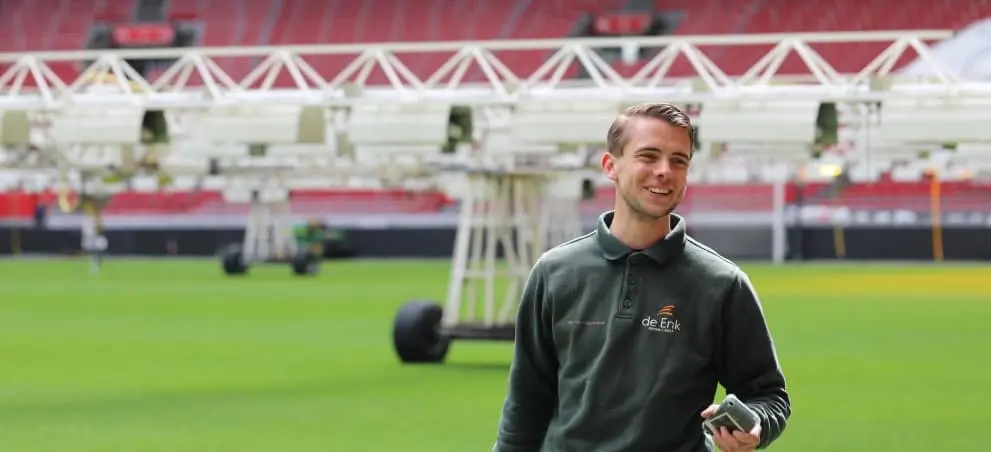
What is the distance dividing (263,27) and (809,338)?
4474cm

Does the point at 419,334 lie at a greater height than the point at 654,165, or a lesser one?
lesser

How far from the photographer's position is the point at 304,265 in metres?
46.6

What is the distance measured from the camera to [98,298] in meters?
35.4

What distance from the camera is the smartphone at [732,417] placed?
4375mm

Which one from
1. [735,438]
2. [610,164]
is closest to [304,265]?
[610,164]

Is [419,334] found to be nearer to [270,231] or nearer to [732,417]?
[732,417]

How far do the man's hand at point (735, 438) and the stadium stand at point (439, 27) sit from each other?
168 feet

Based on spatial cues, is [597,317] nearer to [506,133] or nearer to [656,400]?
[656,400]

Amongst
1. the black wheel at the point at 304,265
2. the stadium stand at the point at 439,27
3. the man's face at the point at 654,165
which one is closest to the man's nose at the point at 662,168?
the man's face at the point at 654,165

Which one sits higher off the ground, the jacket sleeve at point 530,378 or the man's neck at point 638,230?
the man's neck at point 638,230

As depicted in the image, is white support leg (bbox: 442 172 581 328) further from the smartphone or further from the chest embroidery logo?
the smartphone

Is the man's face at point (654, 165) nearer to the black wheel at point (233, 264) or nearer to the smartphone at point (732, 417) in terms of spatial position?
the smartphone at point (732, 417)

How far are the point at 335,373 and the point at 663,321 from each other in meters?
14.1

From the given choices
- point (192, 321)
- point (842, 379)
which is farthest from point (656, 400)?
point (192, 321)
